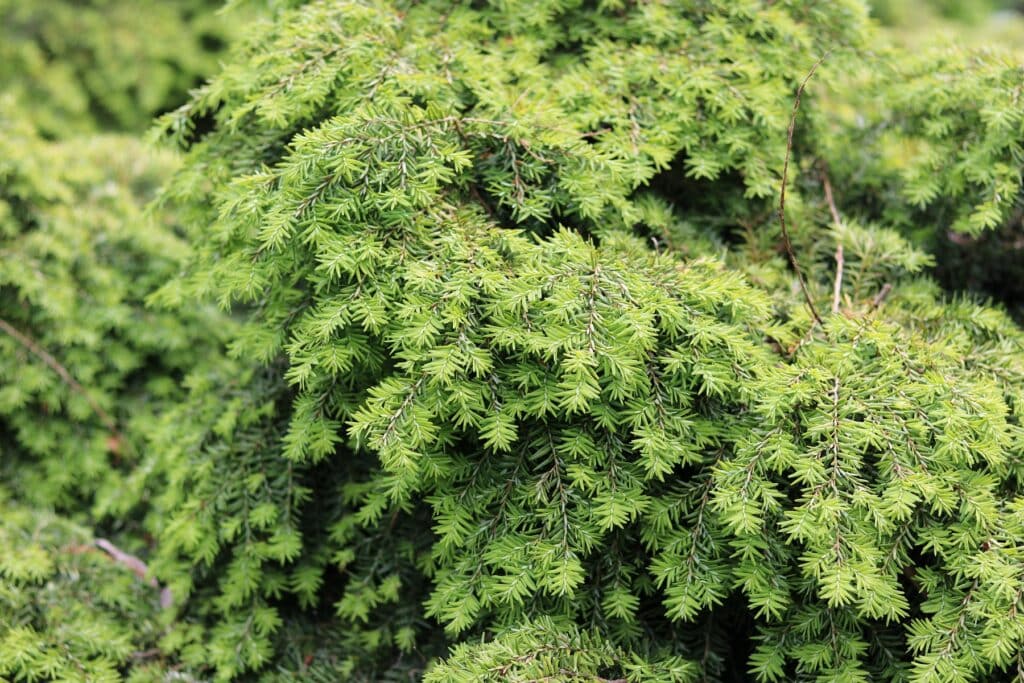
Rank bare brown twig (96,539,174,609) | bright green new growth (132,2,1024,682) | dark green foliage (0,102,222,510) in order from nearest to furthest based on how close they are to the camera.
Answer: bright green new growth (132,2,1024,682) < bare brown twig (96,539,174,609) < dark green foliage (0,102,222,510)

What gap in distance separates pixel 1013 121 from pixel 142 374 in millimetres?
2642

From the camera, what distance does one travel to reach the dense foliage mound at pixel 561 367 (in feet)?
5.14

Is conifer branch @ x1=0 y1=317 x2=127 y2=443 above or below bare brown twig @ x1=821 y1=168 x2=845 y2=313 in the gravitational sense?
below

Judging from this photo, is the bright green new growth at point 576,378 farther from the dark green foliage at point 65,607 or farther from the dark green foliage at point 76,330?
the dark green foliage at point 76,330

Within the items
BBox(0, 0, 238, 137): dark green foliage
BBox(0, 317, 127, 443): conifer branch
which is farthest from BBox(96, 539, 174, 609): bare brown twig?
BBox(0, 0, 238, 137): dark green foliage

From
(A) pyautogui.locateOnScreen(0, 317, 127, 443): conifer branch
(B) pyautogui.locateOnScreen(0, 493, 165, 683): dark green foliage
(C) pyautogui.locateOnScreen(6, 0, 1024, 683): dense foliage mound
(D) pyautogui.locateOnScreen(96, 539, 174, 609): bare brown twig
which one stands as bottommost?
(D) pyautogui.locateOnScreen(96, 539, 174, 609): bare brown twig

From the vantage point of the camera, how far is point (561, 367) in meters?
1.59

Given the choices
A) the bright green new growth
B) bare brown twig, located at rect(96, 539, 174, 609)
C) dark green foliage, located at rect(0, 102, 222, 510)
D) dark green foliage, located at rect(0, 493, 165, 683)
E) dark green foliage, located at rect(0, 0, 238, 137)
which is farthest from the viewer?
dark green foliage, located at rect(0, 0, 238, 137)

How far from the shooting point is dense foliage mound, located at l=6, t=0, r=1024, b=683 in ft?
5.14

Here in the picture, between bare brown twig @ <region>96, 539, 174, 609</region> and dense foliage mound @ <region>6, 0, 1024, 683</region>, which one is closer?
dense foliage mound @ <region>6, 0, 1024, 683</region>

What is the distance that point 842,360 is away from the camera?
1688 millimetres

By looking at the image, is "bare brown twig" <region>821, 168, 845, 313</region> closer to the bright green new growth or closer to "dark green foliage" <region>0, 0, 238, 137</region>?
the bright green new growth

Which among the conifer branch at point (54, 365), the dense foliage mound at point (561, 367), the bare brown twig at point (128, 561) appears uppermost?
the dense foliage mound at point (561, 367)

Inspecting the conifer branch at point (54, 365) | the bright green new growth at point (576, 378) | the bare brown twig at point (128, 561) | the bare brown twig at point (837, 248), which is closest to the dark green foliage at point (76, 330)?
the conifer branch at point (54, 365)
